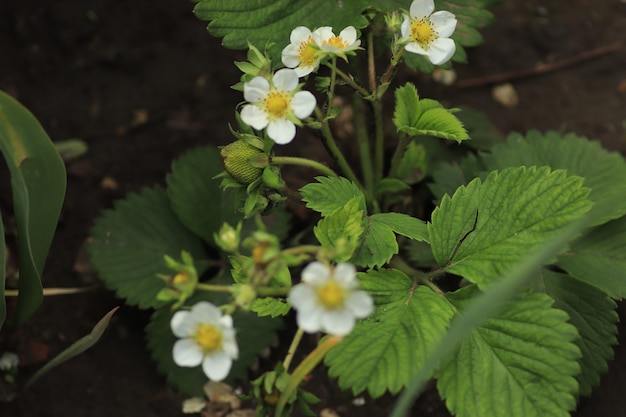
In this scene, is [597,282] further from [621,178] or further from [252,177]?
[252,177]

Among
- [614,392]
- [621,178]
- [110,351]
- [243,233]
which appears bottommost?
[110,351]

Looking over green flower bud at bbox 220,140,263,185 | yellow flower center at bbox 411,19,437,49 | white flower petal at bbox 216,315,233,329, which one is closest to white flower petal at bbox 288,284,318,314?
white flower petal at bbox 216,315,233,329

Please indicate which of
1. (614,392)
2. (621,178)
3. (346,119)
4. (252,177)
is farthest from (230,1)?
(614,392)

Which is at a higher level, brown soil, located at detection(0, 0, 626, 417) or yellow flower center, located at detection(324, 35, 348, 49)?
yellow flower center, located at detection(324, 35, 348, 49)

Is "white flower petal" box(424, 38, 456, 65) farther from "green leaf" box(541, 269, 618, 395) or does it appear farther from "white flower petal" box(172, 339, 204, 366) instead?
"white flower petal" box(172, 339, 204, 366)

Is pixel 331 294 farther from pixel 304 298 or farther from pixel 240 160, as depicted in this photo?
pixel 240 160

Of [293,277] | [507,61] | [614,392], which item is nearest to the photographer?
[614,392]
